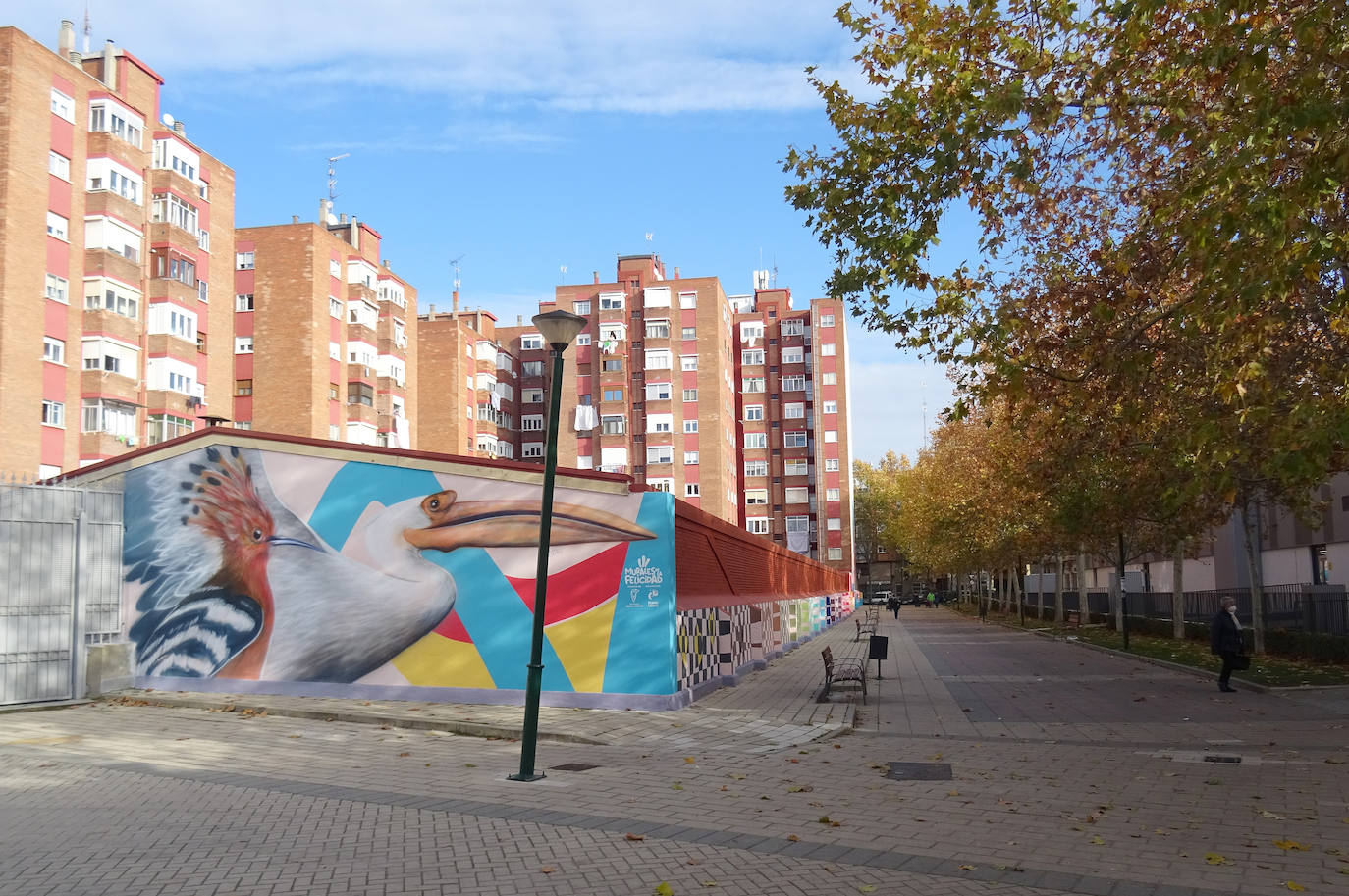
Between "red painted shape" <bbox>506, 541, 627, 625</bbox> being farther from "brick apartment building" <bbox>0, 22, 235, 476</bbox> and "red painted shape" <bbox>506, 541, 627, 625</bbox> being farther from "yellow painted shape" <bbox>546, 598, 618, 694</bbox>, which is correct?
"brick apartment building" <bbox>0, 22, 235, 476</bbox>

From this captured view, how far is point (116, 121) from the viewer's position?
43625 millimetres

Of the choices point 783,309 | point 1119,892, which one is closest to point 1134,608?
point 1119,892

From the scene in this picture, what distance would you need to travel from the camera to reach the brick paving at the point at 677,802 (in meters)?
7.02

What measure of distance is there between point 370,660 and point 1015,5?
12738 mm

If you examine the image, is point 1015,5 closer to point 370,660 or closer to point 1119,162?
point 1119,162

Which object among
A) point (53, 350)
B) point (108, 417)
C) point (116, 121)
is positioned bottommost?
point (108, 417)

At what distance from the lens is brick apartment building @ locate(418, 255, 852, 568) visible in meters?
84.8

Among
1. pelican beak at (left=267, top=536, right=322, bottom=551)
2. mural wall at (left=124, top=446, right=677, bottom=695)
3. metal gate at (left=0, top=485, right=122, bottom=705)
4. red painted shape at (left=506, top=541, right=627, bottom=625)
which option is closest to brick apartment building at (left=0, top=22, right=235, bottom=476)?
metal gate at (left=0, top=485, right=122, bottom=705)

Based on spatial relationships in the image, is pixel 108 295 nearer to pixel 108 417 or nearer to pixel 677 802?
pixel 108 417

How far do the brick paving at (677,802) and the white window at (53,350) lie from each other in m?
28.6

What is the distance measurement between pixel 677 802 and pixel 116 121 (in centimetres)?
4353

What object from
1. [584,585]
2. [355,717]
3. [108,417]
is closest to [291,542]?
[355,717]

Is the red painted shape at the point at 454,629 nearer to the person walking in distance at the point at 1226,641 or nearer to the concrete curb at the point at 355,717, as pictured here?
the concrete curb at the point at 355,717

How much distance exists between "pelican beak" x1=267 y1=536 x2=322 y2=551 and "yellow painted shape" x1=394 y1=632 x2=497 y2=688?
235cm
